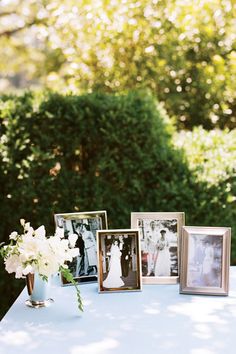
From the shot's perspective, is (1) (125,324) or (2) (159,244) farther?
(2) (159,244)

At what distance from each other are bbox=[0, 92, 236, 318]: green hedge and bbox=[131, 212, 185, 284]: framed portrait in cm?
108

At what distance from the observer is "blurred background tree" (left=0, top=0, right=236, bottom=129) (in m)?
5.32

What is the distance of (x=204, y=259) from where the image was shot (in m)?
2.51

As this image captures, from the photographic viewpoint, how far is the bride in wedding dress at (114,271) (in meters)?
2.53

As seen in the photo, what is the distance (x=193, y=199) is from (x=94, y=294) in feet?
4.58

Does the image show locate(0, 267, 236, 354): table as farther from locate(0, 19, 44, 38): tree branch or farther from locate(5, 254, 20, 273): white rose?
locate(0, 19, 44, 38): tree branch

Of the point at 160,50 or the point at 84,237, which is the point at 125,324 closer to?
the point at 84,237

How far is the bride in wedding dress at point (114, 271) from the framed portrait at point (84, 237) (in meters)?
0.15

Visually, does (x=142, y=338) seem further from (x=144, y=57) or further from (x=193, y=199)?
(x=144, y=57)

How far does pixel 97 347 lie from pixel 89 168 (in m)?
1.91

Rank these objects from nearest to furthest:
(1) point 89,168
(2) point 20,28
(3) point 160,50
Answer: (1) point 89,168 < (3) point 160,50 < (2) point 20,28

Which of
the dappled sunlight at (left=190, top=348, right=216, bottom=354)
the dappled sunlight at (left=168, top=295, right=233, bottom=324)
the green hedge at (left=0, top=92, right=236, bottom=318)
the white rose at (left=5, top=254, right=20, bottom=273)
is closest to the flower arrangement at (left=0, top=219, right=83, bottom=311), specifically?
the white rose at (left=5, top=254, right=20, bottom=273)

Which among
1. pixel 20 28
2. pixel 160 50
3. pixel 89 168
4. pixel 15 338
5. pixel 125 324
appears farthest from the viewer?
pixel 20 28

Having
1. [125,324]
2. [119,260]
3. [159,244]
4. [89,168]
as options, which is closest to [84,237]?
[119,260]
